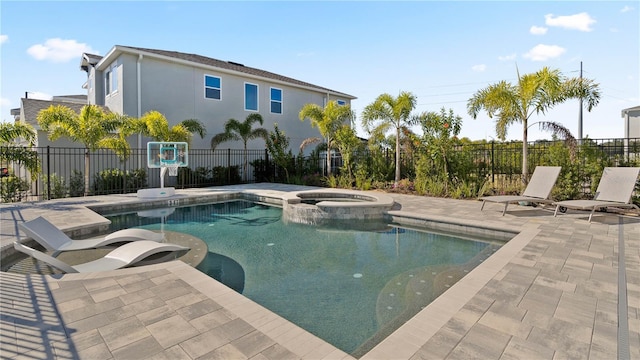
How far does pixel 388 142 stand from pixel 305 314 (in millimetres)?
12408

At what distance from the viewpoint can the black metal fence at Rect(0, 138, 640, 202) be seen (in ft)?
31.7

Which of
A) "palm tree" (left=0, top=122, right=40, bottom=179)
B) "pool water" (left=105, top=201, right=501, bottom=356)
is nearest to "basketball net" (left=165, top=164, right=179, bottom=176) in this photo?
"pool water" (left=105, top=201, right=501, bottom=356)

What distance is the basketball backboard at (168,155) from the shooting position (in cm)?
1184

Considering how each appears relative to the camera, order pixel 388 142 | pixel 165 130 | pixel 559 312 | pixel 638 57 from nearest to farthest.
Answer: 1. pixel 559 312
2. pixel 638 57
3. pixel 165 130
4. pixel 388 142

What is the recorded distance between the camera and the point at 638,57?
9398 millimetres

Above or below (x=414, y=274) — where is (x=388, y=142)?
above

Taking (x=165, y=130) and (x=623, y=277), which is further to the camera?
(x=165, y=130)

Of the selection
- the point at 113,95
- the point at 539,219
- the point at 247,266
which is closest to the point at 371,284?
the point at 247,266

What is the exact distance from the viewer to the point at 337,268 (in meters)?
5.32

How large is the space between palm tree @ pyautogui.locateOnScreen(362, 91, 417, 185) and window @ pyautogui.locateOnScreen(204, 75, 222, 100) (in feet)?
27.2

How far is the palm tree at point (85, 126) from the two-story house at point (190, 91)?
2.82 meters

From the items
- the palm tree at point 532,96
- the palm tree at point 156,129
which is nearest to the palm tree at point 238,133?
the palm tree at point 156,129

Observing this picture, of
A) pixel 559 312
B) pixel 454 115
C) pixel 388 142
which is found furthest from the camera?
pixel 388 142

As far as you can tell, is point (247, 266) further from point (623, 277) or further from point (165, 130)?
point (165, 130)
